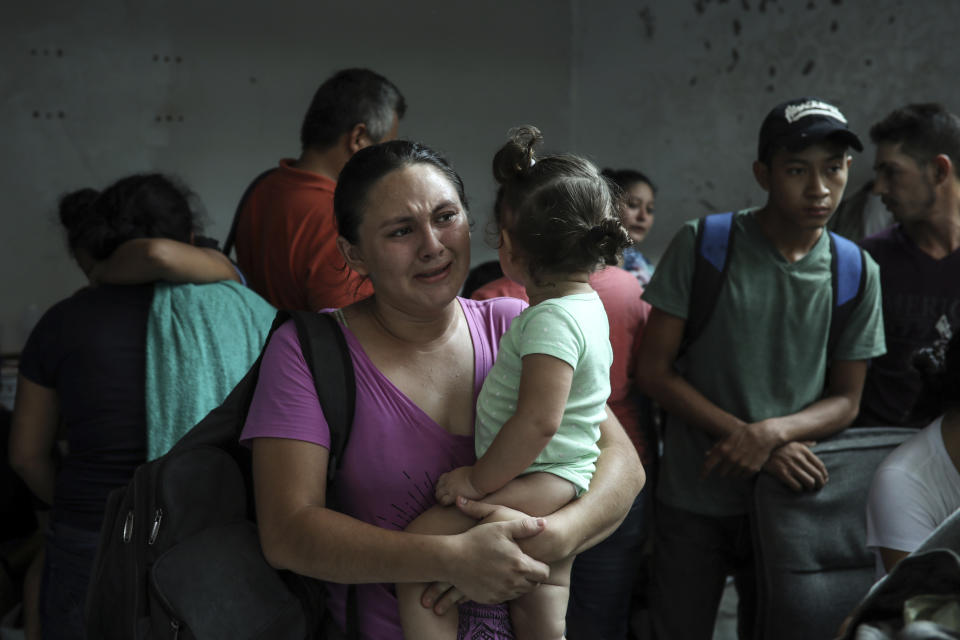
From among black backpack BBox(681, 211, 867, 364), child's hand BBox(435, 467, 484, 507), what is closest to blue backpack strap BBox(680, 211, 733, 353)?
black backpack BBox(681, 211, 867, 364)

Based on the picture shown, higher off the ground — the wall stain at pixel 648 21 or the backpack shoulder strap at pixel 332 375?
the wall stain at pixel 648 21

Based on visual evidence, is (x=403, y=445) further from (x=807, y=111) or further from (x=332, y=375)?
(x=807, y=111)

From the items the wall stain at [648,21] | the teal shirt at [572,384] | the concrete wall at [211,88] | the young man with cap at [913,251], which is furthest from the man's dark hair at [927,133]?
the concrete wall at [211,88]

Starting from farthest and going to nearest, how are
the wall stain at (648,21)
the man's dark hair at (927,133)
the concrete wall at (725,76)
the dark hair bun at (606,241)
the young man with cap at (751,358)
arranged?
1. the wall stain at (648,21)
2. the concrete wall at (725,76)
3. the man's dark hair at (927,133)
4. the young man with cap at (751,358)
5. the dark hair bun at (606,241)

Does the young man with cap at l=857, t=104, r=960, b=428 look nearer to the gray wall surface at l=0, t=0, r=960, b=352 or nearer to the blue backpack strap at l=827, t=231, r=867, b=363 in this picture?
the blue backpack strap at l=827, t=231, r=867, b=363

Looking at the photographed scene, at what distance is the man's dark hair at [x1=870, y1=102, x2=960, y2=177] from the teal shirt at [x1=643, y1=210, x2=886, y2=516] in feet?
1.84

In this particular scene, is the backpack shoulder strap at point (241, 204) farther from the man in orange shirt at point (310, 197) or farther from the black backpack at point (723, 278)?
the black backpack at point (723, 278)

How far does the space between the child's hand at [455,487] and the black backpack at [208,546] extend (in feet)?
0.60

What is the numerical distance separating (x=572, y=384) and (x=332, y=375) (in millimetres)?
433

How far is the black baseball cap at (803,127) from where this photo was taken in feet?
7.79

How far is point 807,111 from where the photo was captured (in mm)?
2426

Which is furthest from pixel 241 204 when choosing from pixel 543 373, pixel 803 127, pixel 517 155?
pixel 803 127

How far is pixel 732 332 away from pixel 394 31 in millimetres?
3517

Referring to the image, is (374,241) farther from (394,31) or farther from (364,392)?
(394,31)
